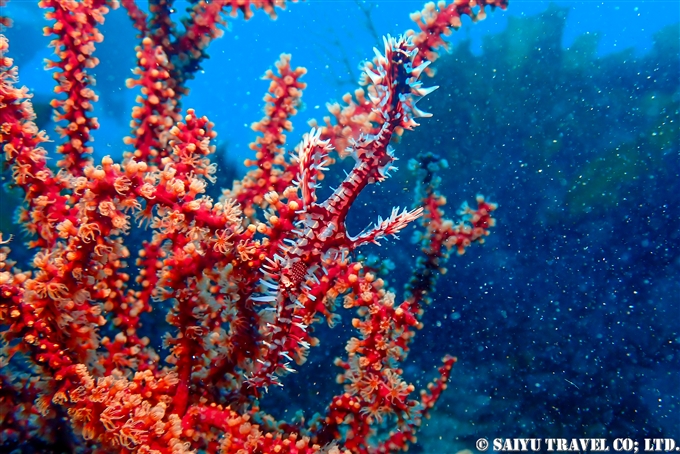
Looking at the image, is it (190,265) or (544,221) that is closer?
(190,265)

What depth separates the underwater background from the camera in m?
7.04

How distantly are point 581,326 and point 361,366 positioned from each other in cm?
665

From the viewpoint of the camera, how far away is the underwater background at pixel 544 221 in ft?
23.1

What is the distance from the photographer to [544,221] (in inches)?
335

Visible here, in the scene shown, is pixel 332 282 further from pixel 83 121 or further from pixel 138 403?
pixel 83 121

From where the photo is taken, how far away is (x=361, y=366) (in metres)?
2.85

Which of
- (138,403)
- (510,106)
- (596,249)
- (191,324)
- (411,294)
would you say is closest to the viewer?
(138,403)

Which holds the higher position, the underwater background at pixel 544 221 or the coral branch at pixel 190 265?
the underwater background at pixel 544 221

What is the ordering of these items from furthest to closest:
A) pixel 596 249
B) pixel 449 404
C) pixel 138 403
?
pixel 596 249 → pixel 449 404 → pixel 138 403

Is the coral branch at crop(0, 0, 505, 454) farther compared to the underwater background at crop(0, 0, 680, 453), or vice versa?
the underwater background at crop(0, 0, 680, 453)

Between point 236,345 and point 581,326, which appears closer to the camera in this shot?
point 236,345

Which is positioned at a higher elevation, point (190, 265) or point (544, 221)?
point (544, 221)

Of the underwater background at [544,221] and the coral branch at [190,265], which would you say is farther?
the underwater background at [544,221]

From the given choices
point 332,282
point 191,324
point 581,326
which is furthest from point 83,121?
point 581,326
